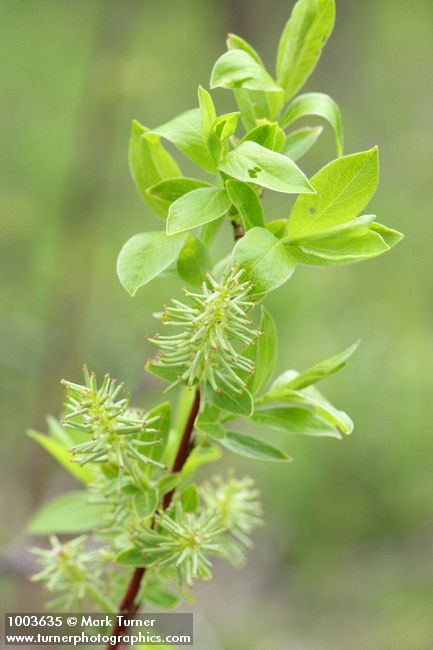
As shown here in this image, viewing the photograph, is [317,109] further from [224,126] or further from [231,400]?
[231,400]

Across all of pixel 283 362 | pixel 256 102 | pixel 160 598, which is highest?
pixel 283 362

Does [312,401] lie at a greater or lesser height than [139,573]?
greater

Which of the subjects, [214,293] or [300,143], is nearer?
[214,293]

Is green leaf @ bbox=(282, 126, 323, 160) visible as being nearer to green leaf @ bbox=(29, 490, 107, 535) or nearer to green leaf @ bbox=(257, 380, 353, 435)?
green leaf @ bbox=(257, 380, 353, 435)

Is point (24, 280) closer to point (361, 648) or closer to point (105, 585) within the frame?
point (361, 648)

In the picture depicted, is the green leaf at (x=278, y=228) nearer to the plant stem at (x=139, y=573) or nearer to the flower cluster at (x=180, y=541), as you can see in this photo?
the plant stem at (x=139, y=573)

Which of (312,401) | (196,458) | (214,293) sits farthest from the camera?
(196,458)

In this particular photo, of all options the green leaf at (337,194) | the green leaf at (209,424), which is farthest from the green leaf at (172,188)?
the green leaf at (209,424)

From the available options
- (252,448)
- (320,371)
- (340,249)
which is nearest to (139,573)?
(252,448)
